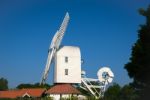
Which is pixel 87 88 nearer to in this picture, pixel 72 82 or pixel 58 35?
pixel 72 82

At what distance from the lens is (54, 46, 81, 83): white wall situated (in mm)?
78250

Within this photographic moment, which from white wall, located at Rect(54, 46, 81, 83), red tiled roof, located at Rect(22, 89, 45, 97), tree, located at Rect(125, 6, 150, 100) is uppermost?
white wall, located at Rect(54, 46, 81, 83)

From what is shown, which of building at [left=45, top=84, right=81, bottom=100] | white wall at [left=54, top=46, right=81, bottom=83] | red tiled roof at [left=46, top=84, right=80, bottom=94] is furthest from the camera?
white wall at [left=54, top=46, right=81, bottom=83]

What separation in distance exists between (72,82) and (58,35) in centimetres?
1026

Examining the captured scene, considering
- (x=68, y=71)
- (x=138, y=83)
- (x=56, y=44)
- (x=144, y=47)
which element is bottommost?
(x=138, y=83)

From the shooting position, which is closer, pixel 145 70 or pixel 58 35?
pixel 145 70

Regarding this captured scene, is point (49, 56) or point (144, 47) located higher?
point (49, 56)

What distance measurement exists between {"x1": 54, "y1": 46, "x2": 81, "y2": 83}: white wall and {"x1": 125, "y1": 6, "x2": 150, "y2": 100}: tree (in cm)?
4107

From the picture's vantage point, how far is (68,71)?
3103 inches

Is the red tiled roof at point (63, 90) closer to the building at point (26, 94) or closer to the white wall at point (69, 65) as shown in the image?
the white wall at point (69, 65)

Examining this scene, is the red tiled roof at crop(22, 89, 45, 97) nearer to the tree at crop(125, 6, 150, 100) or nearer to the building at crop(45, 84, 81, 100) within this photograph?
the building at crop(45, 84, 81, 100)

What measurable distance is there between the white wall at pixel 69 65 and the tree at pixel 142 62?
41.1 meters

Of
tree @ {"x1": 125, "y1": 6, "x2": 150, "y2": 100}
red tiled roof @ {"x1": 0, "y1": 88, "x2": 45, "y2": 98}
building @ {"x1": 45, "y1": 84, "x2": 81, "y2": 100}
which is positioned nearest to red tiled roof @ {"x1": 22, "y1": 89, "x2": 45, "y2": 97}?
red tiled roof @ {"x1": 0, "y1": 88, "x2": 45, "y2": 98}

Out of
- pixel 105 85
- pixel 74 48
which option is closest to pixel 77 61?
pixel 74 48
